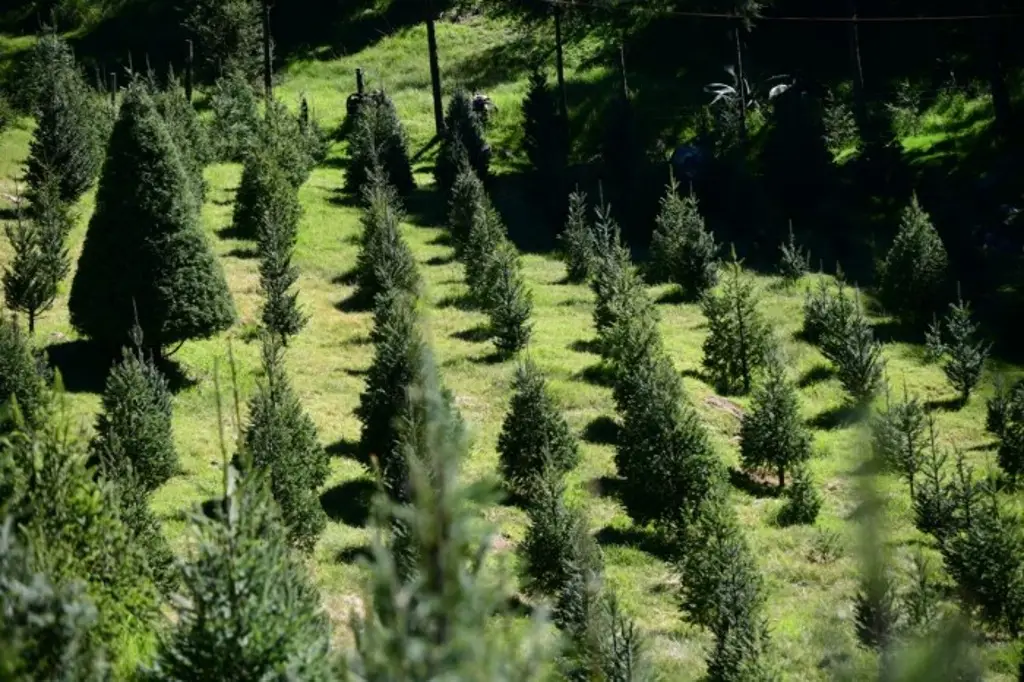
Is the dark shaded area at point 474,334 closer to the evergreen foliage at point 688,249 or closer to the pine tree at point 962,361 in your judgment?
the evergreen foliage at point 688,249

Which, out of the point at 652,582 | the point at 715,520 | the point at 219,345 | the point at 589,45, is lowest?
the point at 652,582

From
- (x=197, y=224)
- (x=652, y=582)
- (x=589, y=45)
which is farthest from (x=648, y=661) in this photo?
(x=589, y=45)

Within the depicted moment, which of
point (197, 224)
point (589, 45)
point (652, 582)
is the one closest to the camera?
point (652, 582)

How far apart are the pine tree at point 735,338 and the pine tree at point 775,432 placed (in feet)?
16.2

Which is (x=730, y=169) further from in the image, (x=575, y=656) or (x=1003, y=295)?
(x=575, y=656)

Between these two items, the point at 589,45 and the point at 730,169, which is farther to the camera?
the point at 589,45

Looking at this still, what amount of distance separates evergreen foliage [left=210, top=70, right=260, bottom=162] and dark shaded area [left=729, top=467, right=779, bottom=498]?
33.3 m

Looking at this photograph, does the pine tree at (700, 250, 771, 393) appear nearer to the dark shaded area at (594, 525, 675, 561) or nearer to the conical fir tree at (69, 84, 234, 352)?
the dark shaded area at (594, 525, 675, 561)

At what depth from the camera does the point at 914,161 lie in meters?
51.3

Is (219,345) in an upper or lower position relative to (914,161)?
lower

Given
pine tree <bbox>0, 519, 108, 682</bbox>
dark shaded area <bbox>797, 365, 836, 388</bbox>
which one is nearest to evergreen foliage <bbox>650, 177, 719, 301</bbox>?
dark shaded area <bbox>797, 365, 836, 388</bbox>

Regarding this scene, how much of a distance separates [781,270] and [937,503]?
2005cm

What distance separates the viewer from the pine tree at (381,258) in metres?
34.6

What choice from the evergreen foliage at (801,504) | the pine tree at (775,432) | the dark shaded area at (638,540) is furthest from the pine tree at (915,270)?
the dark shaded area at (638,540)
